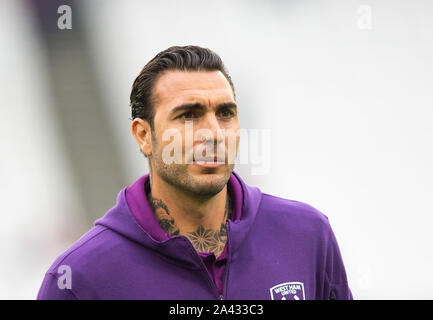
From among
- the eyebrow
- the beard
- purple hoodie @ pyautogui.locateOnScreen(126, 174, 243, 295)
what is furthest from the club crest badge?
the eyebrow

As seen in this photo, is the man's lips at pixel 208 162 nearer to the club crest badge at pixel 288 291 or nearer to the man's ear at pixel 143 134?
the man's ear at pixel 143 134

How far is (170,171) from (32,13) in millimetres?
4820

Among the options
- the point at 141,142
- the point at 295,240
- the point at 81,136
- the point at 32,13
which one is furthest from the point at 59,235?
the point at 295,240

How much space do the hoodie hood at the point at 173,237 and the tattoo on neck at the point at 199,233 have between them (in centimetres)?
12

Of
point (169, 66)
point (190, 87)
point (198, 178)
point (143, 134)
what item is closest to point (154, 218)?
point (198, 178)

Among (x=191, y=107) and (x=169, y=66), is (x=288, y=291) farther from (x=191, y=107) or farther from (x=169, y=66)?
(x=169, y=66)

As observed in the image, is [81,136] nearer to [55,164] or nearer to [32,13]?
[55,164]

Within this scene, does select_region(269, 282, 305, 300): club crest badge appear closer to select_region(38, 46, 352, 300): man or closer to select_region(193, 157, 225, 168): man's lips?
select_region(38, 46, 352, 300): man

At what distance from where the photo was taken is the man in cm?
259

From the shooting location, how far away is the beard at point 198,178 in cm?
265

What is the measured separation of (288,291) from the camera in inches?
105

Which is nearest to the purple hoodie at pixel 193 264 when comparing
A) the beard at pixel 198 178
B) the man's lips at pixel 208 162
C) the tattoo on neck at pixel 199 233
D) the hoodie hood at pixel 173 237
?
the hoodie hood at pixel 173 237

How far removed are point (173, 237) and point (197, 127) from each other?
0.55m

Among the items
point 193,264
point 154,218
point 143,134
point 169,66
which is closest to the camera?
point 193,264
